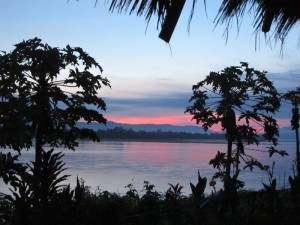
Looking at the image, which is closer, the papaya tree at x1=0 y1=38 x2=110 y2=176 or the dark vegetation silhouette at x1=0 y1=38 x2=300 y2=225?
the dark vegetation silhouette at x1=0 y1=38 x2=300 y2=225

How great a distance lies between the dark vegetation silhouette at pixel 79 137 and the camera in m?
4.21

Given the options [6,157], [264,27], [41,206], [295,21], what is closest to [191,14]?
[264,27]

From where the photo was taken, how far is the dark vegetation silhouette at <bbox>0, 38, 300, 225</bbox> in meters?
4.21

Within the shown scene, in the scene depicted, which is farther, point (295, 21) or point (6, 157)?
point (6, 157)

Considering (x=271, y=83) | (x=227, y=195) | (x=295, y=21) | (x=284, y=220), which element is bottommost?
(x=284, y=220)

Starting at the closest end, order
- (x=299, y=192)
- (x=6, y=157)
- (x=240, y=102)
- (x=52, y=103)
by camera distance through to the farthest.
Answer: (x=6, y=157), (x=299, y=192), (x=52, y=103), (x=240, y=102)

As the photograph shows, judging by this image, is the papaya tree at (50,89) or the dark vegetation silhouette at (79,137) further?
the papaya tree at (50,89)

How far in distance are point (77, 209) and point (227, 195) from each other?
280cm

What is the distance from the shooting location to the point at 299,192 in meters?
7.34

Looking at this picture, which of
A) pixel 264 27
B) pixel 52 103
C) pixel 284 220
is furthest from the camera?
pixel 52 103

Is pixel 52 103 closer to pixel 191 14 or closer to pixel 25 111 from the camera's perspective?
pixel 25 111

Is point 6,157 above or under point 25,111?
under

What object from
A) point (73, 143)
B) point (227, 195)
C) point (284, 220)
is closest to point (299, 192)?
point (284, 220)

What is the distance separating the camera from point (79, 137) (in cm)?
1062
